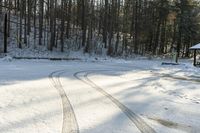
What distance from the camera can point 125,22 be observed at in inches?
2420

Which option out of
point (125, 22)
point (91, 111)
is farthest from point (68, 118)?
point (125, 22)

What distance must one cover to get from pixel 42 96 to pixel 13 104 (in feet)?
5.71

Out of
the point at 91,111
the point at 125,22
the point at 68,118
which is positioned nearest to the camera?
the point at 68,118

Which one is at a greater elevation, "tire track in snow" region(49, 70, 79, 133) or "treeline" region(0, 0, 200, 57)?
"treeline" region(0, 0, 200, 57)

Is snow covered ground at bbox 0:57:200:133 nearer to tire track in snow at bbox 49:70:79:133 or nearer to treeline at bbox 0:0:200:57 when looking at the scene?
tire track in snow at bbox 49:70:79:133

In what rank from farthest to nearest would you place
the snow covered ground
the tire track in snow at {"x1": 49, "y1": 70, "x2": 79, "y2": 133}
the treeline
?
the treeline → the snow covered ground → the tire track in snow at {"x1": 49, "y1": 70, "x2": 79, "y2": 133}

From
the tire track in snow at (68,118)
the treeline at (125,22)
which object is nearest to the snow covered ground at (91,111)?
the tire track in snow at (68,118)

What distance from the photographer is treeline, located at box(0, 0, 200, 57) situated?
5145 centimetres

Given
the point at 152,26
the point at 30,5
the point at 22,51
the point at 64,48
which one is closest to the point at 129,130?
the point at 22,51

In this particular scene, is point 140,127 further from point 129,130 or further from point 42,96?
point 42,96

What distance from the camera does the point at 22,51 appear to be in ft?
127

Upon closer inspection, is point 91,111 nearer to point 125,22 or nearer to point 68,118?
point 68,118

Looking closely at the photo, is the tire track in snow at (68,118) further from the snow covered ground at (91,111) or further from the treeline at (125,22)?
the treeline at (125,22)

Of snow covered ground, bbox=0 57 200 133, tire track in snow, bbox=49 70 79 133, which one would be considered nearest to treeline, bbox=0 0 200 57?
snow covered ground, bbox=0 57 200 133
